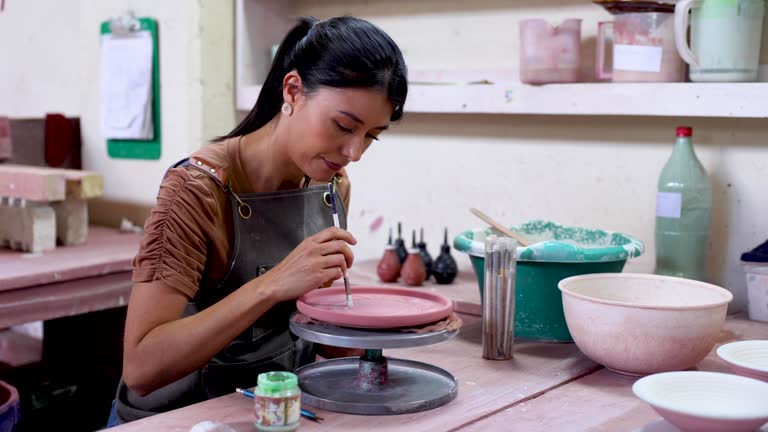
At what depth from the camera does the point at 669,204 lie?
7.64 feet

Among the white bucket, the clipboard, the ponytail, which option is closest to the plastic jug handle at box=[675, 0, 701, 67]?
the white bucket

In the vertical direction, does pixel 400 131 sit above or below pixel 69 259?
above

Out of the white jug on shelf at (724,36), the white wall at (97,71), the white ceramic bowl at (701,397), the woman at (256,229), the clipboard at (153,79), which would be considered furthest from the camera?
the clipboard at (153,79)

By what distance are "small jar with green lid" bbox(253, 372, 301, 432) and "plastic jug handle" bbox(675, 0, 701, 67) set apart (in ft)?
4.95

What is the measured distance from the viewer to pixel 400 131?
10.3 feet

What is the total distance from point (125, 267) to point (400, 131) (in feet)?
3.66

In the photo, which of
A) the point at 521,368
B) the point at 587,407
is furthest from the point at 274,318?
the point at 587,407

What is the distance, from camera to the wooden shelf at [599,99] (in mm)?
2225

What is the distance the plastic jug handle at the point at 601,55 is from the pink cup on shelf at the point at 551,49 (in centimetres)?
6

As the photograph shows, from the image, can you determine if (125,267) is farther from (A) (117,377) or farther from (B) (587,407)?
(B) (587,407)

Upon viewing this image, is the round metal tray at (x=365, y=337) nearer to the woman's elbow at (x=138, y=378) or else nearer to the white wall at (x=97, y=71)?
the woman's elbow at (x=138, y=378)

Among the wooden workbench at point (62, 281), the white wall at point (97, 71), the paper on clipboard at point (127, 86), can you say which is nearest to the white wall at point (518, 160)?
the white wall at point (97, 71)

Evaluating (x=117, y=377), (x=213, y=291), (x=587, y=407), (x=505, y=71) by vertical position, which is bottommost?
(x=117, y=377)

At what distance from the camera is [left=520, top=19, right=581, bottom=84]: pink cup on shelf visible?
2.48 m
